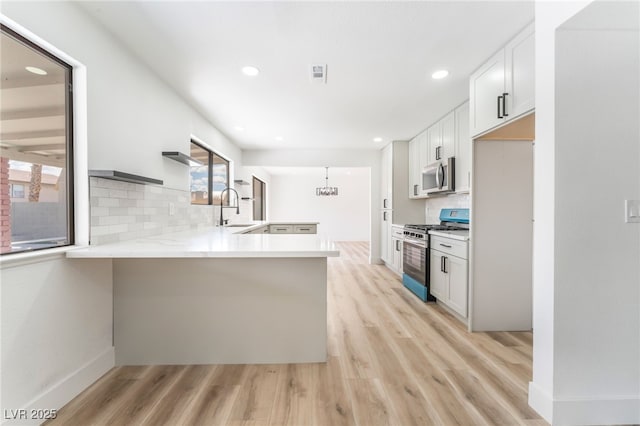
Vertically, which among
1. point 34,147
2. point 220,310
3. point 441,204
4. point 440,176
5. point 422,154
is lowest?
point 220,310

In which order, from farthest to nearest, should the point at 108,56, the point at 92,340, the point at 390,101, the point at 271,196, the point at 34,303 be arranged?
the point at 271,196, the point at 390,101, the point at 108,56, the point at 92,340, the point at 34,303

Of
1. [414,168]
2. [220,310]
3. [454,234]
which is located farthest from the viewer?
[414,168]

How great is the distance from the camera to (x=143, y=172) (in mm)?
2264

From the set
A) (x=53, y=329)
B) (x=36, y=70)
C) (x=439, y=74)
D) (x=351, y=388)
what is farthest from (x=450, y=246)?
(x=36, y=70)

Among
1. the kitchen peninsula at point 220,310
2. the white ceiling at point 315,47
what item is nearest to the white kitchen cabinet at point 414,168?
the white ceiling at point 315,47

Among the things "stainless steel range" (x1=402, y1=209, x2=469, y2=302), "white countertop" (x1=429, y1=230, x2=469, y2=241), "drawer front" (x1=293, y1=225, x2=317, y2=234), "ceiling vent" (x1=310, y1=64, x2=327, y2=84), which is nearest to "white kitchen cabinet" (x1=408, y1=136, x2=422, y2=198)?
"stainless steel range" (x1=402, y1=209, x2=469, y2=302)

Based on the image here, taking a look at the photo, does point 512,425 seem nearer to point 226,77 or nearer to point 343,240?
point 226,77

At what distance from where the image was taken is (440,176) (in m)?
3.56

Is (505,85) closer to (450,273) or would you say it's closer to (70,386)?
(450,273)

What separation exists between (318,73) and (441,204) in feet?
9.60

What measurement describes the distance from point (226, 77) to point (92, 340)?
2.30 metres

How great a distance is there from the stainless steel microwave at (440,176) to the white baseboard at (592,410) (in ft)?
7.72

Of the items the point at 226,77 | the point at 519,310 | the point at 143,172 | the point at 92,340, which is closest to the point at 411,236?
the point at 519,310

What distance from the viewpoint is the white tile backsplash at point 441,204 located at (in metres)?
3.59
